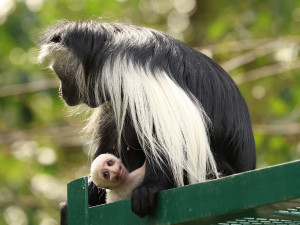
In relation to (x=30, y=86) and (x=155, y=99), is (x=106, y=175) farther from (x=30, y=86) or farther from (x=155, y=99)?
(x=30, y=86)

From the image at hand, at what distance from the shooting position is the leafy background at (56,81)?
5418mm

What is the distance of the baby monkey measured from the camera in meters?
2.40

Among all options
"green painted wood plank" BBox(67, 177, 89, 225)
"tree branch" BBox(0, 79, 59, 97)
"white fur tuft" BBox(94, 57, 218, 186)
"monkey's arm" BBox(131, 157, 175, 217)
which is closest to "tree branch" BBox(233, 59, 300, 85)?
"tree branch" BBox(0, 79, 59, 97)

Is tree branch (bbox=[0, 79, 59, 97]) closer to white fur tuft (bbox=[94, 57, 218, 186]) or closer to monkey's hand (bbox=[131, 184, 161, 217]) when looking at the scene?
white fur tuft (bbox=[94, 57, 218, 186])

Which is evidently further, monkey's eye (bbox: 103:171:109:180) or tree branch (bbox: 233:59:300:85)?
tree branch (bbox: 233:59:300:85)

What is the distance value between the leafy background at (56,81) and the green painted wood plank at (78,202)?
9.84 feet

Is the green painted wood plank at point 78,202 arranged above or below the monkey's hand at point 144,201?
above

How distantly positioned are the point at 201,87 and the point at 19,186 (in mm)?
3766

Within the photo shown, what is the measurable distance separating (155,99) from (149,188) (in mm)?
424

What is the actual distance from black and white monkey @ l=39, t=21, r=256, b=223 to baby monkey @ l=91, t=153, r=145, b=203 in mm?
80

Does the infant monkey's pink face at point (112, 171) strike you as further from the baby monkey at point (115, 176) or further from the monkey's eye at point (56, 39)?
the monkey's eye at point (56, 39)

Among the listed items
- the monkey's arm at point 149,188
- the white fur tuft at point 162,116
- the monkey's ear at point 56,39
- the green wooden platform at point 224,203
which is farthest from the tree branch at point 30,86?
the green wooden platform at point 224,203

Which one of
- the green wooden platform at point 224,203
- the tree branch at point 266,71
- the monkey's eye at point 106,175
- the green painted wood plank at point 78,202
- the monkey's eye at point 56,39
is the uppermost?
the tree branch at point 266,71

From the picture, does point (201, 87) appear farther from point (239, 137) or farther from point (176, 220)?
point (176, 220)
